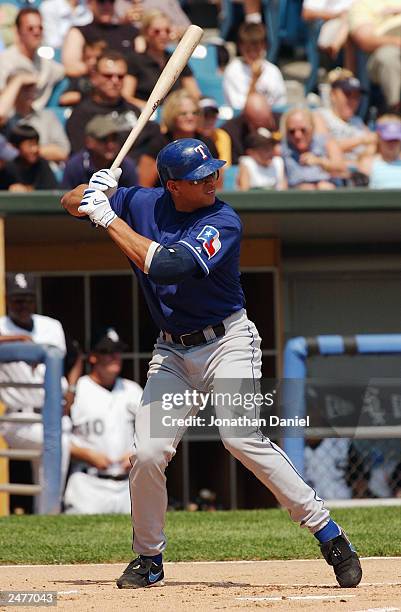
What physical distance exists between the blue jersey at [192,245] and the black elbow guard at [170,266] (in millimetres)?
63

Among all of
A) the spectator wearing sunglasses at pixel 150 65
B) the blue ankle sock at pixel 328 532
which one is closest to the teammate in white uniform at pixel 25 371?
the spectator wearing sunglasses at pixel 150 65

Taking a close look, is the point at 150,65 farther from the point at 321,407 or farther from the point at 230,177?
the point at 321,407

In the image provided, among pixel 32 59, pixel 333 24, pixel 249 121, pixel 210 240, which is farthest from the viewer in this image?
pixel 333 24

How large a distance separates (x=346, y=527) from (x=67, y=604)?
9.51 feet

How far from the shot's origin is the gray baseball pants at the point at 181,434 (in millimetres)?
4922

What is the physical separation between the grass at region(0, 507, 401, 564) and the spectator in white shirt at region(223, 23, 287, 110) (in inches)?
188

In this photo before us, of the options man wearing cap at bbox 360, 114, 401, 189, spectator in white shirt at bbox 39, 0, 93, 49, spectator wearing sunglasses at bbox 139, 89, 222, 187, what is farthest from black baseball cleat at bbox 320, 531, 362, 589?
spectator in white shirt at bbox 39, 0, 93, 49

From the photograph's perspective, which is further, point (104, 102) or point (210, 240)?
point (104, 102)

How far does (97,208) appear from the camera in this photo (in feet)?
16.2

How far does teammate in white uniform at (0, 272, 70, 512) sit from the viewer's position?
8.70m

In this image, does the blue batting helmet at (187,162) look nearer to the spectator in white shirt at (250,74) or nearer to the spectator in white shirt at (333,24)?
the spectator in white shirt at (250,74)

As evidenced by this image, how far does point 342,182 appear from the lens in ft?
34.1

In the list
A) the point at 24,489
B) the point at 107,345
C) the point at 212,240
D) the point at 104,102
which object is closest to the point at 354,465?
the point at 107,345

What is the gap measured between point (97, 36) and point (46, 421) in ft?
13.8
